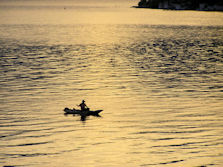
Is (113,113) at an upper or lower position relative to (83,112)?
lower

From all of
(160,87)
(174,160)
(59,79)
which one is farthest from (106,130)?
(59,79)

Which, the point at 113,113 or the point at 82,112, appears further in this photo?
the point at 113,113

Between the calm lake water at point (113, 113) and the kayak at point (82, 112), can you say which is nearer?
the calm lake water at point (113, 113)

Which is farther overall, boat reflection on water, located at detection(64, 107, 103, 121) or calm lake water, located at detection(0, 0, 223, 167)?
boat reflection on water, located at detection(64, 107, 103, 121)

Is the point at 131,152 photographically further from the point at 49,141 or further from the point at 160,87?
the point at 160,87

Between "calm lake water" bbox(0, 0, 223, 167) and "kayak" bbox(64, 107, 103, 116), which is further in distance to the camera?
"kayak" bbox(64, 107, 103, 116)

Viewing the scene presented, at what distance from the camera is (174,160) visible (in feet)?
96.8

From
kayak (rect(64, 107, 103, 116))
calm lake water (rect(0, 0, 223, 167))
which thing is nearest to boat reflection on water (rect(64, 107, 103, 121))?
kayak (rect(64, 107, 103, 116))

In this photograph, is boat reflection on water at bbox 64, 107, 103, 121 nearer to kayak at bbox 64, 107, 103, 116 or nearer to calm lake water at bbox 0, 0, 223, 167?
kayak at bbox 64, 107, 103, 116

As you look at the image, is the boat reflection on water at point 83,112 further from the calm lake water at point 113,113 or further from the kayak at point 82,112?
the calm lake water at point 113,113

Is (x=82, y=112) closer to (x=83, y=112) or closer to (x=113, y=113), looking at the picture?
(x=83, y=112)

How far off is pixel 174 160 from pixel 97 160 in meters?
5.40

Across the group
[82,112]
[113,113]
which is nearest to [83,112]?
[82,112]

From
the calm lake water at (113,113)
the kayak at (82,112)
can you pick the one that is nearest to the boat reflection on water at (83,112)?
the kayak at (82,112)
